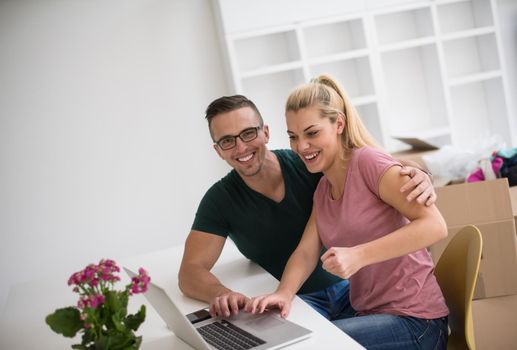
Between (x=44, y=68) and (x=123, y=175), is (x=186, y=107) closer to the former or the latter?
(x=123, y=175)

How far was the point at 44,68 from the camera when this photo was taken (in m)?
4.41

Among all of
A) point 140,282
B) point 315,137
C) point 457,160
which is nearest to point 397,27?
point 457,160

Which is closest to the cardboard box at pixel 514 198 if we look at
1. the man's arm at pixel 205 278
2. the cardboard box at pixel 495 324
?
the cardboard box at pixel 495 324

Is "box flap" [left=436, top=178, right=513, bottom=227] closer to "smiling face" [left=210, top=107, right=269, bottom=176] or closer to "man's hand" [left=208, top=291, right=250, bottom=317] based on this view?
"smiling face" [left=210, top=107, right=269, bottom=176]

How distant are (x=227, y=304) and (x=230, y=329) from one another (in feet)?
0.40

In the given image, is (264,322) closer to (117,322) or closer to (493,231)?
(117,322)

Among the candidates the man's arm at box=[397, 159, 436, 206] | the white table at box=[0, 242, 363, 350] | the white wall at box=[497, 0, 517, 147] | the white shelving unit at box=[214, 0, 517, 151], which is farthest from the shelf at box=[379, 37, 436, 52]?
the man's arm at box=[397, 159, 436, 206]

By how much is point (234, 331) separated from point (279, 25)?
2.90 metres

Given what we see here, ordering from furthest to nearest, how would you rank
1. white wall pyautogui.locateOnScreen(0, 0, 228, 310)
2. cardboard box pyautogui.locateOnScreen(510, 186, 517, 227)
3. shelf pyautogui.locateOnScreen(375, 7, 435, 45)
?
shelf pyautogui.locateOnScreen(375, 7, 435, 45)
white wall pyautogui.locateOnScreen(0, 0, 228, 310)
cardboard box pyautogui.locateOnScreen(510, 186, 517, 227)

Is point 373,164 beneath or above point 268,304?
above

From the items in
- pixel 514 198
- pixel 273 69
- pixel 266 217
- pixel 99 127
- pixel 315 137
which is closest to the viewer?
pixel 315 137

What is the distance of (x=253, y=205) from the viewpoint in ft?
7.46

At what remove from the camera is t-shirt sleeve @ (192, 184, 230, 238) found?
7.47 feet

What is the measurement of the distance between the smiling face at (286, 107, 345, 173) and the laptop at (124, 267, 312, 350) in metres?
0.50
